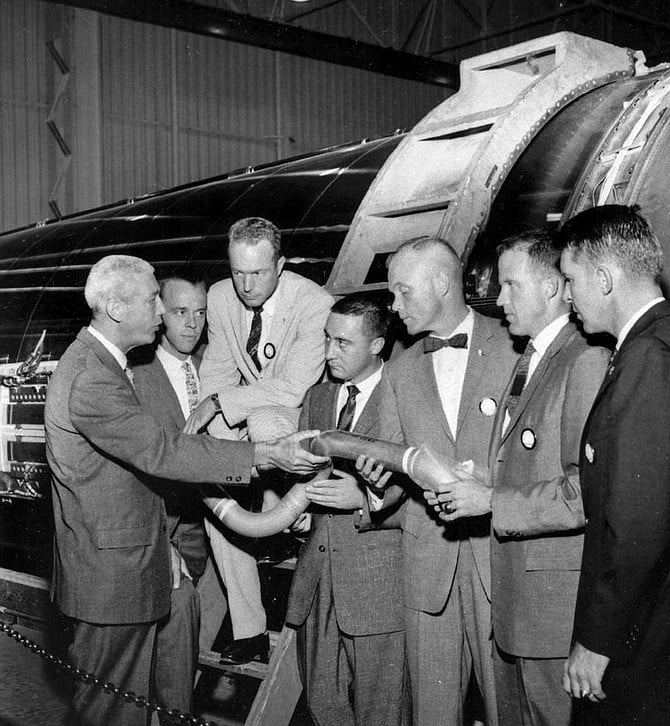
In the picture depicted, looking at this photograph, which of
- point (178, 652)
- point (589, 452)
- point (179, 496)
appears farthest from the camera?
point (179, 496)

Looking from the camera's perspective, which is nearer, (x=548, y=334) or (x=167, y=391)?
(x=548, y=334)

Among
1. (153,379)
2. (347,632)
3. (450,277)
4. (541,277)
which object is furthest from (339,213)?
(347,632)

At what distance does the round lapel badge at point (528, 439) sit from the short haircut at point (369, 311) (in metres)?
0.81

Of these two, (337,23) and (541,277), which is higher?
(337,23)

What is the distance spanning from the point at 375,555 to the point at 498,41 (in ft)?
46.9

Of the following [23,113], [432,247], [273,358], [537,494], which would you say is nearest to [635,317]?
[537,494]

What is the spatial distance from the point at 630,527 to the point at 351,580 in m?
1.29

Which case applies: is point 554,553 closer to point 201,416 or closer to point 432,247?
point 432,247

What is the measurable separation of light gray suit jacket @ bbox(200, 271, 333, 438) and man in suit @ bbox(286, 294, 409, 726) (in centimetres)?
23

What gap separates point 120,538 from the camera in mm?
3367

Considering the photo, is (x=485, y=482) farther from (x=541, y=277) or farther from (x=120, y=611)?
(x=120, y=611)

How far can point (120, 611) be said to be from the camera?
335 cm

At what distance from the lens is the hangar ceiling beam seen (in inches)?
363

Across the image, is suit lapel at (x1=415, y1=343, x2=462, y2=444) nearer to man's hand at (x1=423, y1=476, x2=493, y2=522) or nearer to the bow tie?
the bow tie
